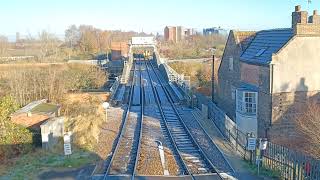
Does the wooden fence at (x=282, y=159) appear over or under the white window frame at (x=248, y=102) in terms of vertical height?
under

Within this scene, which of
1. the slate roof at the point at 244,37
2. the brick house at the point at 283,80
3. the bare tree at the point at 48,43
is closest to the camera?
the brick house at the point at 283,80

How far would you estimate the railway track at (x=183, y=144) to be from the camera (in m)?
16.0

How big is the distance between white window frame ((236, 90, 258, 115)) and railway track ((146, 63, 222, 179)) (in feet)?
12.2

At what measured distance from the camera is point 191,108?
102 feet

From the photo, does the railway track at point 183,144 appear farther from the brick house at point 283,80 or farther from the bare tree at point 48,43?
the bare tree at point 48,43

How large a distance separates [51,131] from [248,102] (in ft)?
38.6

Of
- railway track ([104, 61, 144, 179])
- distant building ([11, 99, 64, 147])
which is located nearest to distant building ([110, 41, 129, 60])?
railway track ([104, 61, 144, 179])

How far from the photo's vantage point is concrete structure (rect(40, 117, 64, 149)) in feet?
57.4

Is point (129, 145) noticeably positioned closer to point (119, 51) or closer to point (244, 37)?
point (244, 37)

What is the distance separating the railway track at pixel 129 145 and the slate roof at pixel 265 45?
8289mm

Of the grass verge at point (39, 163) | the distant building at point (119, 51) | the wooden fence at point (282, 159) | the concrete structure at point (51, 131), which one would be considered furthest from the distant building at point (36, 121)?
the distant building at point (119, 51)

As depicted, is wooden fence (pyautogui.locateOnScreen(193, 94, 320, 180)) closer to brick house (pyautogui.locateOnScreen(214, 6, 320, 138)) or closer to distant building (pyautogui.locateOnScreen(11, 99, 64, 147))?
Result: brick house (pyautogui.locateOnScreen(214, 6, 320, 138))

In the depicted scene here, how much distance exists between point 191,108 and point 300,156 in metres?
17.8

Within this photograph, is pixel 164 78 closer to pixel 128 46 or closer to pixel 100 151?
pixel 100 151
